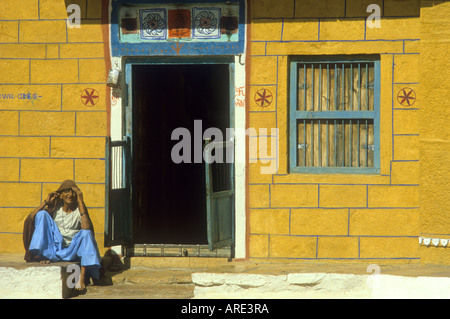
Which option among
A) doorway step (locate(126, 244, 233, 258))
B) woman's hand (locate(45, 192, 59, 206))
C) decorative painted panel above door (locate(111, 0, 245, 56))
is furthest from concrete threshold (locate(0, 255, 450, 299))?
Answer: decorative painted panel above door (locate(111, 0, 245, 56))

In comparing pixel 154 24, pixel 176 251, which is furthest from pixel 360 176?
pixel 154 24

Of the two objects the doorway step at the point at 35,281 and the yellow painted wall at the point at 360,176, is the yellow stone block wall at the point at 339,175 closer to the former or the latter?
the yellow painted wall at the point at 360,176

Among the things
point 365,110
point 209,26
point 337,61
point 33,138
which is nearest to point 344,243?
point 365,110

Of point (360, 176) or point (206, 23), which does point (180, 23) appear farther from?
point (360, 176)

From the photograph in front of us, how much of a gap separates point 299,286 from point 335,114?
73.2 inches

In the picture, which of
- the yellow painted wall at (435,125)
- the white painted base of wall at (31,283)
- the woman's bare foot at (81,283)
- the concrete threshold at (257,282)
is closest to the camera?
the concrete threshold at (257,282)

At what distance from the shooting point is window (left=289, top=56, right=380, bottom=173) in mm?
7559

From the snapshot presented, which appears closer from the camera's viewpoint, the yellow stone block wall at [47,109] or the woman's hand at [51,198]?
the woman's hand at [51,198]

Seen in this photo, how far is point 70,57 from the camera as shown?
778cm

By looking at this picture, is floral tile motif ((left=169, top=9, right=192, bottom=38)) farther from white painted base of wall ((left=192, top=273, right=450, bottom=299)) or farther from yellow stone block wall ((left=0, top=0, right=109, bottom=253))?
white painted base of wall ((left=192, top=273, right=450, bottom=299))

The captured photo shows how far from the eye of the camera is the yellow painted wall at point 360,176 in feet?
24.1

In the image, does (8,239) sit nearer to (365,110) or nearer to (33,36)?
(33,36)

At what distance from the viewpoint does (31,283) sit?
23.0ft

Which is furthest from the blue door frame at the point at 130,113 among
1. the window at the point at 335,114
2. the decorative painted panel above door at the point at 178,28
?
the window at the point at 335,114
